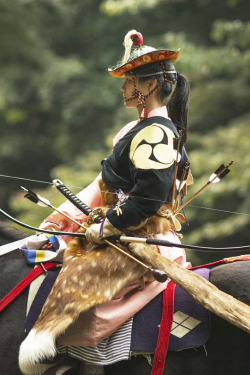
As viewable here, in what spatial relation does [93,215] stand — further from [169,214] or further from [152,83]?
[152,83]

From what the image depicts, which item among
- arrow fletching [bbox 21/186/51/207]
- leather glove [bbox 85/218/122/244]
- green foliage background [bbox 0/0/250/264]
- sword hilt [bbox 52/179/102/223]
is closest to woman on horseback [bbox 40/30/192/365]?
leather glove [bbox 85/218/122/244]

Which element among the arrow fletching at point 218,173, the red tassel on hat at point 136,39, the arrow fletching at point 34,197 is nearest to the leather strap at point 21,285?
Answer: the arrow fletching at point 34,197

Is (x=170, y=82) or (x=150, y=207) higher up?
(x=170, y=82)

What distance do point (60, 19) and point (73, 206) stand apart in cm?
1138

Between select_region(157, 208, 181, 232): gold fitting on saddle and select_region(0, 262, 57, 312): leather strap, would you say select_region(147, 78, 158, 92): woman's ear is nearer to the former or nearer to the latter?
select_region(157, 208, 181, 232): gold fitting on saddle

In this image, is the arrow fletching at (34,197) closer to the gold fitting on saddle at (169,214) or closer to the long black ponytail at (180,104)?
the gold fitting on saddle at (169,214)

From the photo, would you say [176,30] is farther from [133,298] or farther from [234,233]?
[133,298]

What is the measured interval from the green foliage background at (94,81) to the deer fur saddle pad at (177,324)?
5763 mm

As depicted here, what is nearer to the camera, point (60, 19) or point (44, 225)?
point (44, 225)

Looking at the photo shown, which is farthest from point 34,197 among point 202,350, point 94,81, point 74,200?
point 94,81

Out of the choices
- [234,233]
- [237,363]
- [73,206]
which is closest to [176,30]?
[234,233]

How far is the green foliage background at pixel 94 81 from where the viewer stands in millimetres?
9539

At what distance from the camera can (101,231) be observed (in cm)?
303

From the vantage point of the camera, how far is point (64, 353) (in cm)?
305
